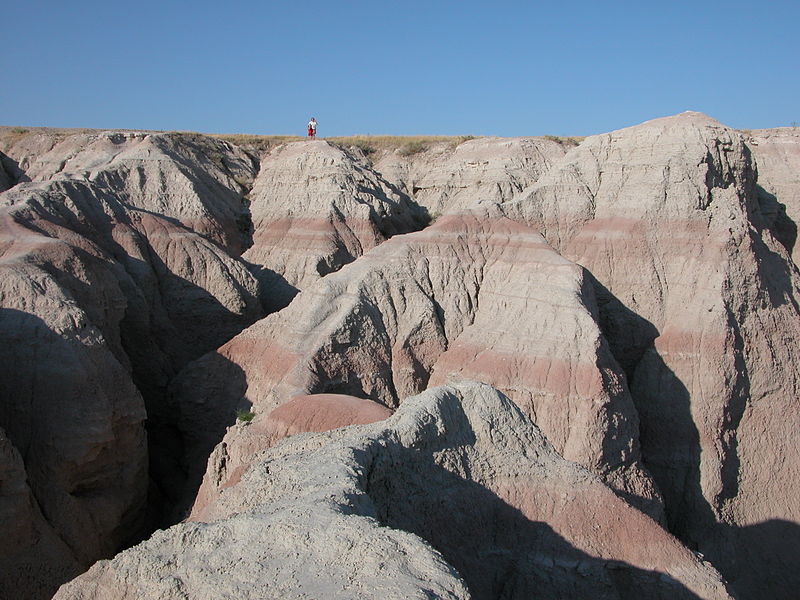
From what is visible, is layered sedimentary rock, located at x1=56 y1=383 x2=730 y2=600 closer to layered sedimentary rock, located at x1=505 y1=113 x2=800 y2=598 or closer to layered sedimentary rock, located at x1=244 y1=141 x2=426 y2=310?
layered sedimentary rock, located at x1=505 y1=113 x2=800 y2=598

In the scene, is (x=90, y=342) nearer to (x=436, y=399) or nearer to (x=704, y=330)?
(x=436, y=399)

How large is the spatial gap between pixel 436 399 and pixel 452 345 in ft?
21.4

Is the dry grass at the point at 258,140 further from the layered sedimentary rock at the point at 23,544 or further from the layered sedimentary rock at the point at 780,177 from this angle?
the layered sedimentary rock at the point at 23,544

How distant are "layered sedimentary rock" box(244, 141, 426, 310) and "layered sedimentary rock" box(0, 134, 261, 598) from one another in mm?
3212

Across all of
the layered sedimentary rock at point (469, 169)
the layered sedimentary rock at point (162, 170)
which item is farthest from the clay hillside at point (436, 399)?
the layered sedimentary rock at point (469, 169)

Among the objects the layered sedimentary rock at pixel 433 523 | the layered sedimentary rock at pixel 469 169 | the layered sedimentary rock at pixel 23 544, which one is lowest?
the layered sedimentary rock at pixel 23 544

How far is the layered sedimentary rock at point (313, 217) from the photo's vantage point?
24.3m

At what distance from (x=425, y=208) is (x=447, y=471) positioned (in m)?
24.9

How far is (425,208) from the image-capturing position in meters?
33.0

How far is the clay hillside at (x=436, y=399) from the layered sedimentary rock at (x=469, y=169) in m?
10.3

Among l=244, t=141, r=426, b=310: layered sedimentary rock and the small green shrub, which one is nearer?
the small green shrub

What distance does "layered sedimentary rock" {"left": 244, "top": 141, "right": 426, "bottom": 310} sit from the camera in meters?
24.3

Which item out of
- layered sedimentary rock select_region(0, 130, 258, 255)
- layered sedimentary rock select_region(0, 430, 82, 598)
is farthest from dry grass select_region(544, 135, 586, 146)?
layered sedimentary rock select_region(0, 430, 82, 598)

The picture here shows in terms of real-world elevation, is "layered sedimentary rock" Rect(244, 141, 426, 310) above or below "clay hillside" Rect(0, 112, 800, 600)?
above
